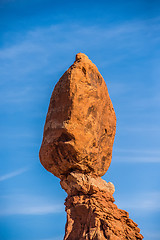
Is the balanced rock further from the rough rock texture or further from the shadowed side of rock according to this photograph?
the shadowed side of rock

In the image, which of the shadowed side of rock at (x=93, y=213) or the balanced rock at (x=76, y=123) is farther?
the balanced rock at (x=76, y=123)

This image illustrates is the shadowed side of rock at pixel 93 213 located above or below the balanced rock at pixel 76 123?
below

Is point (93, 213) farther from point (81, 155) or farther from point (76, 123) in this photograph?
point (76, 123)

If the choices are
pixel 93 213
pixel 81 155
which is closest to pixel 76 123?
pixel 81 155

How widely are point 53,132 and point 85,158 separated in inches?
65.5

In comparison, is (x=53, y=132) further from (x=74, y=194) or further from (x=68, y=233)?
(x=68, y=233)

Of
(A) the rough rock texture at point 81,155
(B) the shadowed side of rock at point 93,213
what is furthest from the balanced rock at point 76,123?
(B) the shadowed side of rock at point 93,213

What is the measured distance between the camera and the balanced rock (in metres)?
21.3

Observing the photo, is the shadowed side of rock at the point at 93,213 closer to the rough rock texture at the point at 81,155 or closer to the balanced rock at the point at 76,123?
the rough rock texture at the point at 81,155

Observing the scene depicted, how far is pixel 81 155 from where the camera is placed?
21.4m

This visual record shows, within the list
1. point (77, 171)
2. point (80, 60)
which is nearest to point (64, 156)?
point (77, 171)

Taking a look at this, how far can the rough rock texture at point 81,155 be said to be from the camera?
21062mm

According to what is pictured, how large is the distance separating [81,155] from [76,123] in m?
1.30

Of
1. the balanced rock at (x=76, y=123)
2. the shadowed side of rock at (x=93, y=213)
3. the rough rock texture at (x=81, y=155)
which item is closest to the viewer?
the shadowed side of rock at (x=93, y=213)
